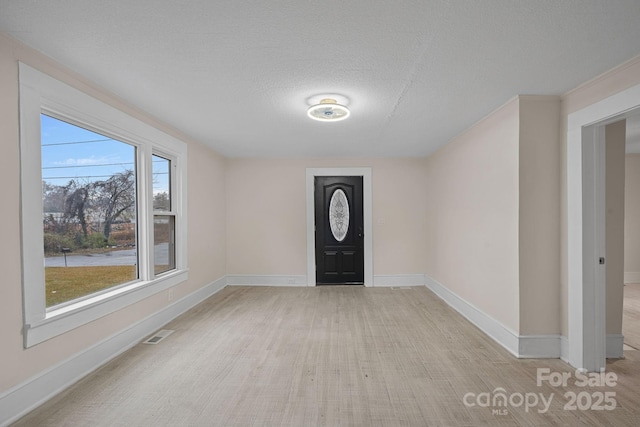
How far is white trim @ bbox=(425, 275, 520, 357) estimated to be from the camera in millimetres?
2773

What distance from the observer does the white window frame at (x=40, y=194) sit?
6.33 ft

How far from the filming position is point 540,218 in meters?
2.69

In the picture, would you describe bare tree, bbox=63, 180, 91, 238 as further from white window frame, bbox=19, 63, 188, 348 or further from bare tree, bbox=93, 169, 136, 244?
white window frame, bbox=19, 63, 188, 348

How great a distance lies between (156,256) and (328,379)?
2370mm

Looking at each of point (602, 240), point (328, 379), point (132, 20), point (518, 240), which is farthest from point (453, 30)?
point (328, 379)

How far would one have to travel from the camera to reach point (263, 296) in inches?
187

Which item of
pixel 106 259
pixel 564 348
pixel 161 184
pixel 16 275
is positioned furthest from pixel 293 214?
pixel 564 348

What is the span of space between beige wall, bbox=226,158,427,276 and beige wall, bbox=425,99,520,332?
25.9 inches

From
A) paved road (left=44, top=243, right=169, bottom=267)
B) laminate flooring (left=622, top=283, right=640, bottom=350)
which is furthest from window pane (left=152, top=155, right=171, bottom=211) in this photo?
laminate flooring (left=622, top=283, right=640, bottom=350)

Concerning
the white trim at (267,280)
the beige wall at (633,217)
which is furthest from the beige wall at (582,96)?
the beige wall at (633,217)

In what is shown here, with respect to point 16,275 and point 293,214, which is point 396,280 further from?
point 16,275

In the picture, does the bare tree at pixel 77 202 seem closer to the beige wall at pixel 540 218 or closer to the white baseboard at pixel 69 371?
the white baseboard at pixel 69 371

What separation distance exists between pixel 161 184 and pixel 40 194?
5.04ft

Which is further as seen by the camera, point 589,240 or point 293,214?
point 293,214
